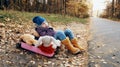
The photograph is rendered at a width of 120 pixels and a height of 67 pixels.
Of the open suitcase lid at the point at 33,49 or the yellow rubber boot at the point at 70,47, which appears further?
the yellow rubber boot at the point at 70,47

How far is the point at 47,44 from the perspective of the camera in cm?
746

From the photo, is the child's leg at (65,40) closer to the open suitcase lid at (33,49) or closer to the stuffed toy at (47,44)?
the stuffed toy at (47,44)

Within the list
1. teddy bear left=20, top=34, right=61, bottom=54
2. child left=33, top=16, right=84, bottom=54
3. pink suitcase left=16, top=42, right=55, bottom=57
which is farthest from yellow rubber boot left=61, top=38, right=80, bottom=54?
pink suitcase left=16, top=42, right=55, bottom=57

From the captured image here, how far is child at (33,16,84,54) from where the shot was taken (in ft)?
25.4

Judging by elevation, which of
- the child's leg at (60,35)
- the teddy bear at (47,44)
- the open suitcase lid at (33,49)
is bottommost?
the open suitcase lid at (33,49)

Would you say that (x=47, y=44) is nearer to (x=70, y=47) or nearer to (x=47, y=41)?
(x=47, y=41)

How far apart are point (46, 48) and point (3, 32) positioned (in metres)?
3.24

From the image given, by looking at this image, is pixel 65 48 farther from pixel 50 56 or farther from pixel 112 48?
Answer: pixel 112 48

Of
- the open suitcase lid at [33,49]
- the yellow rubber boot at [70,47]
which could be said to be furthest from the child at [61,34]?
the open suitcase lid at [33,49]

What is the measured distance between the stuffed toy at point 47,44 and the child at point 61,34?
0.30m

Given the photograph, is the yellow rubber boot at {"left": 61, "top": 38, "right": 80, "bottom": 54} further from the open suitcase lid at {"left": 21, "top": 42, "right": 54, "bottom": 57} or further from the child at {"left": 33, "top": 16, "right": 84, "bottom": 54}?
the open suitcase lid at {"left": 21, "top": 42, "right": 54, "bottom": 57}

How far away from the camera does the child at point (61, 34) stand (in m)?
7.75

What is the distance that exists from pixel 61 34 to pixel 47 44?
0.52m

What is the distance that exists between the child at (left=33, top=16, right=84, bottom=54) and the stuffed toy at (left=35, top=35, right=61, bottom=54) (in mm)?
298
